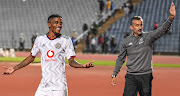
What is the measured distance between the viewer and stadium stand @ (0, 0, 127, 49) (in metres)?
50.5

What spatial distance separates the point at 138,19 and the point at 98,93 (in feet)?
15.0

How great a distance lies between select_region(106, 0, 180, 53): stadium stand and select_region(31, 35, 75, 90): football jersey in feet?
114

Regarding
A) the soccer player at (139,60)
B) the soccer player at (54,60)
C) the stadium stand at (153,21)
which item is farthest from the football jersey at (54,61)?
the stadium stand at (153,21)

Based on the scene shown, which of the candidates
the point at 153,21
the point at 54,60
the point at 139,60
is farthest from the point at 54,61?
the point at 153,21

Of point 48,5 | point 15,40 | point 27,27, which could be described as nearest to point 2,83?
point 15,40

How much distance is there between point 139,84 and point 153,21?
38.0 m

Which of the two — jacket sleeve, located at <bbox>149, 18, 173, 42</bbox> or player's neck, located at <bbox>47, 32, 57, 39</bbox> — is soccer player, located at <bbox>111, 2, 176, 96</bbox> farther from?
player's neck, located at <bbox>47, 32, 57, 39</bbox>

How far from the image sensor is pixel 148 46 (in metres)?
6.98

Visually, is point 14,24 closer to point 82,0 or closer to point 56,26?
point 82,0

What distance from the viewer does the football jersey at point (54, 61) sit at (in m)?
5.79

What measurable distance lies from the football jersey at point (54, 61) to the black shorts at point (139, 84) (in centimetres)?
150

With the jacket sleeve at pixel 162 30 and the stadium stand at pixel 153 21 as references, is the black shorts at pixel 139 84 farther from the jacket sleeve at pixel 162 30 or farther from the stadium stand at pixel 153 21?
the stadium stand at pixel 153 21

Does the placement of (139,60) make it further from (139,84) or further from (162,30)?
(162,30)

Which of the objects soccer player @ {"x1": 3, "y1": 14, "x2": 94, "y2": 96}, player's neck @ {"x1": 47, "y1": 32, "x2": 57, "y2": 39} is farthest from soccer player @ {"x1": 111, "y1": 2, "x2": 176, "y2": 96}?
player's neck @ {"x1": 47, "y1": 32, "x2": 57, "y2": 39}
